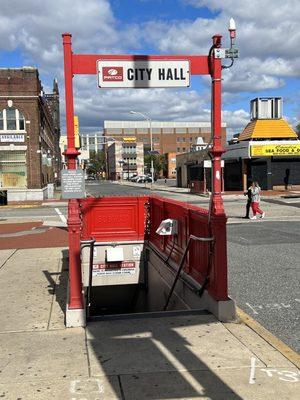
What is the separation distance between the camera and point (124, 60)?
6.35 metres

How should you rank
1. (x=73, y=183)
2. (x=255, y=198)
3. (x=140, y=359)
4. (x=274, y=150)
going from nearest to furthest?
(x=140, y=359)
(x=73, y=183)
(x=255, y=198)
(x=274, y=150)

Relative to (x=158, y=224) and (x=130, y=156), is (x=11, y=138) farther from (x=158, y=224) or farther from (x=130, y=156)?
(x=130, y=156)

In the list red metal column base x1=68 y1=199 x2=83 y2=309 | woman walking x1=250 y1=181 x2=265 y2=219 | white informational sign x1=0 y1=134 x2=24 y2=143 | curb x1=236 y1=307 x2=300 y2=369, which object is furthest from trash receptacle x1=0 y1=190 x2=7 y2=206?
curb x1=236 y1=307 x2=300 y2=369

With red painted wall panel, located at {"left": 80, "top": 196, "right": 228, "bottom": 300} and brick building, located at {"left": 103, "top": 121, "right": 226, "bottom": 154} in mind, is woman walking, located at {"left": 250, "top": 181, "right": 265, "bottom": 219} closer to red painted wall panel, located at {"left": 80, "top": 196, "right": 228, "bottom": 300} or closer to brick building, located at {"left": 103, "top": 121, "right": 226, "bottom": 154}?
red painted wall panel, located at {"left": 80, "top": 196, "right": 228, "bottom": 300}

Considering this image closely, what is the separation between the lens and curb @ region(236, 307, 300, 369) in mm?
4727

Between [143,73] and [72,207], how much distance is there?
1.95 m

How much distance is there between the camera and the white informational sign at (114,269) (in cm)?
1072

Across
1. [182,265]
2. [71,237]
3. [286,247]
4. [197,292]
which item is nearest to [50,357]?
[71,237]

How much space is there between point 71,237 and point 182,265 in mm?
2063

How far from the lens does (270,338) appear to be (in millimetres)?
5316

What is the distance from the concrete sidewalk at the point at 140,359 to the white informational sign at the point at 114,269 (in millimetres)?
3887

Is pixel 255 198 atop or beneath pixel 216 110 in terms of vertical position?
beneath

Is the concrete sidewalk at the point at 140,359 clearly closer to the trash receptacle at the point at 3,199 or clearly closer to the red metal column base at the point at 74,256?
the red metal column base at the point at 74,256

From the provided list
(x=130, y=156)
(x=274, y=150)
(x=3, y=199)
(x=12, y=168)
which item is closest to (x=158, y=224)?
(x=3, y=199)
